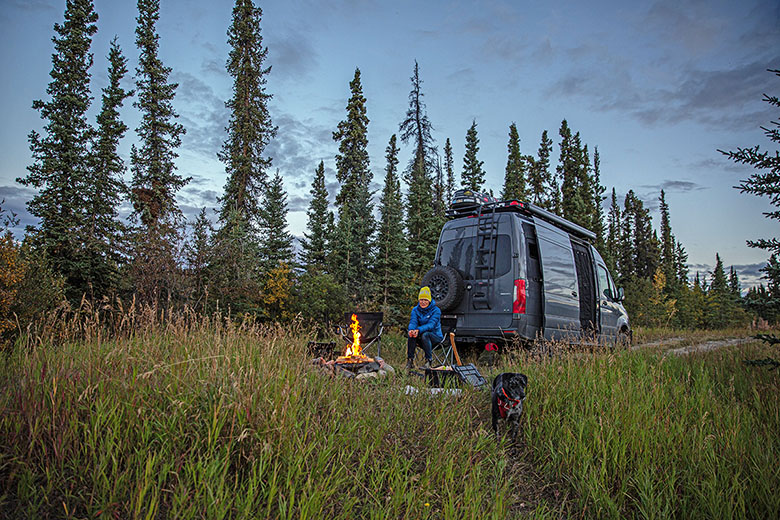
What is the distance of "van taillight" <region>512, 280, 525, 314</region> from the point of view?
6.51 metres

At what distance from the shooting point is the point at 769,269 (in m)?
4.45

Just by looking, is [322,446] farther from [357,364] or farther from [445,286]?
Answer: [445,286]

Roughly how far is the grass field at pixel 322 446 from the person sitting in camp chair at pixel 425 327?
270cm

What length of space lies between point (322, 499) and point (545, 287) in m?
5.69

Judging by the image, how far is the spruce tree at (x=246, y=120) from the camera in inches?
763

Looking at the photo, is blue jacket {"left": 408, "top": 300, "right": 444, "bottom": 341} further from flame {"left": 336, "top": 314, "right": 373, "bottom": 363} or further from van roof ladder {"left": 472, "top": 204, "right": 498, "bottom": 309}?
flame {"left": 336, "top": 314, "right": 373, "bottom": 363}

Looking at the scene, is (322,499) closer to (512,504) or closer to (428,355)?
(512,504)

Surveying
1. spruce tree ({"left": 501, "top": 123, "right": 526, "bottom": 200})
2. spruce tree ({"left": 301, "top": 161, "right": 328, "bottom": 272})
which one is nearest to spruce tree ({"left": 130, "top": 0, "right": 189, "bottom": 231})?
spruce tree ({"left": 301, "top": 161, "right": 328, "bottom": 272})

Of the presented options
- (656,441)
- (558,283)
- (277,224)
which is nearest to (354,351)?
(558,283)

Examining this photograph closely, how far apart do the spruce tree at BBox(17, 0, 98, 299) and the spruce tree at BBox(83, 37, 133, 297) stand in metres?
0.30

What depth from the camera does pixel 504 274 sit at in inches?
265

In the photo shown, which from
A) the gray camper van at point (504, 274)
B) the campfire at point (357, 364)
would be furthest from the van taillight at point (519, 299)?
the campfire at point (357, 364)

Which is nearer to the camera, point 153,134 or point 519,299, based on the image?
point 519,299

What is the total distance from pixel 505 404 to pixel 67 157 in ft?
58.2
